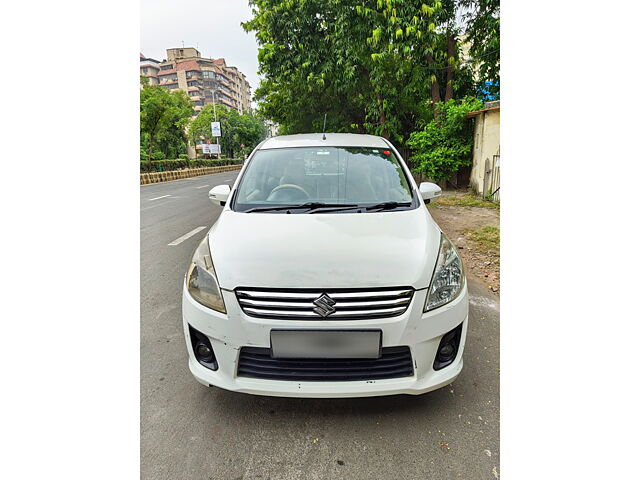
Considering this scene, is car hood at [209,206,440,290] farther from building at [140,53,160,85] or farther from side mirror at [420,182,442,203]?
building at [140,53,160,85]

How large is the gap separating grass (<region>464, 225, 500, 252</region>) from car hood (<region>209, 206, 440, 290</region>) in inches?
131

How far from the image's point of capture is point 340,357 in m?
1.69

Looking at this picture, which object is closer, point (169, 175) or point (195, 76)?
point (169, 175)

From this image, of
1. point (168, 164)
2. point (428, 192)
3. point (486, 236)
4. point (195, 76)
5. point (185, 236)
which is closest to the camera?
point (428, 192)

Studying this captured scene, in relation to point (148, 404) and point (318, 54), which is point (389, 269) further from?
point (318, 54)

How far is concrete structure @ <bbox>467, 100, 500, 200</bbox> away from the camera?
8211mm

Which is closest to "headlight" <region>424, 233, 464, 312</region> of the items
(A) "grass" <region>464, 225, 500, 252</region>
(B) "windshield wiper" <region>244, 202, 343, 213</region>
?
(B) "windshield wiper" <region>244, 202, 343, 213</region>

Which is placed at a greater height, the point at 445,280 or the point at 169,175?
the point at 169,175

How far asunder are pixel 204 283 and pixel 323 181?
128cm

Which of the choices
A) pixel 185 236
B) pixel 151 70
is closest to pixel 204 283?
pixel 185 236

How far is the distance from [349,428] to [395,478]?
330mm

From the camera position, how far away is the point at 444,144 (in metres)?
9.92

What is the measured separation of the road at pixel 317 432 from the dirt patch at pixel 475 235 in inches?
74.6

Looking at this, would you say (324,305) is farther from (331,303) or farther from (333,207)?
(333,207)
